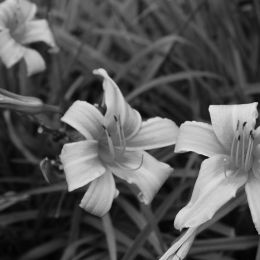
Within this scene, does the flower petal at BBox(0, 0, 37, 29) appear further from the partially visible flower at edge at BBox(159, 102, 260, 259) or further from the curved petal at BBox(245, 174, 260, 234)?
the curved petal at BBox(245, 174, 260, 234)

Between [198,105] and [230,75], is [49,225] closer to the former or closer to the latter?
[198,105]

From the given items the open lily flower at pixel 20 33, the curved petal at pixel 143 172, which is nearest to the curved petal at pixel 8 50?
the open lily flower at pixel 20 33

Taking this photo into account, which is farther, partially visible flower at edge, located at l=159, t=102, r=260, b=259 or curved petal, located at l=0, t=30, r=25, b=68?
curved petal, located at l=0, t=30, r=25, b=68

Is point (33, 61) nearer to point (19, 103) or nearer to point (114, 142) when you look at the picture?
point (19, 103)

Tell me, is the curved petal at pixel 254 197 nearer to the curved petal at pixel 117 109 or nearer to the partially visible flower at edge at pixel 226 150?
the partially visible flower at edge at pixel 226 150

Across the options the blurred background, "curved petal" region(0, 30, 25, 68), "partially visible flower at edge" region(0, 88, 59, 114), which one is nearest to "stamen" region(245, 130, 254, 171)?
the blurred background

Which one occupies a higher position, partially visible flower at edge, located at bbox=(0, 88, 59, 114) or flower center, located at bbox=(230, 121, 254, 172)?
partially visible flower at edge, located at bbox=(0, 88, 59, 114)

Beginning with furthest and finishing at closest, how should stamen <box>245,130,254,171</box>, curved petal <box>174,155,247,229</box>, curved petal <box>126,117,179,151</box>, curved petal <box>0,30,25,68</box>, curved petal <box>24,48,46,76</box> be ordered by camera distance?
curved petal <box>24,48,46,76</box>, curved petal <box>0,30,25,68</box>, curved petal <box>126,117,179,151</box>, stamen <box>245,130,254,171</box>, curved petal <box>174,155,247,229</box>

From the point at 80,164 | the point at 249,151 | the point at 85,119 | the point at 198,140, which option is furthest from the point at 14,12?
the point at 249,151
